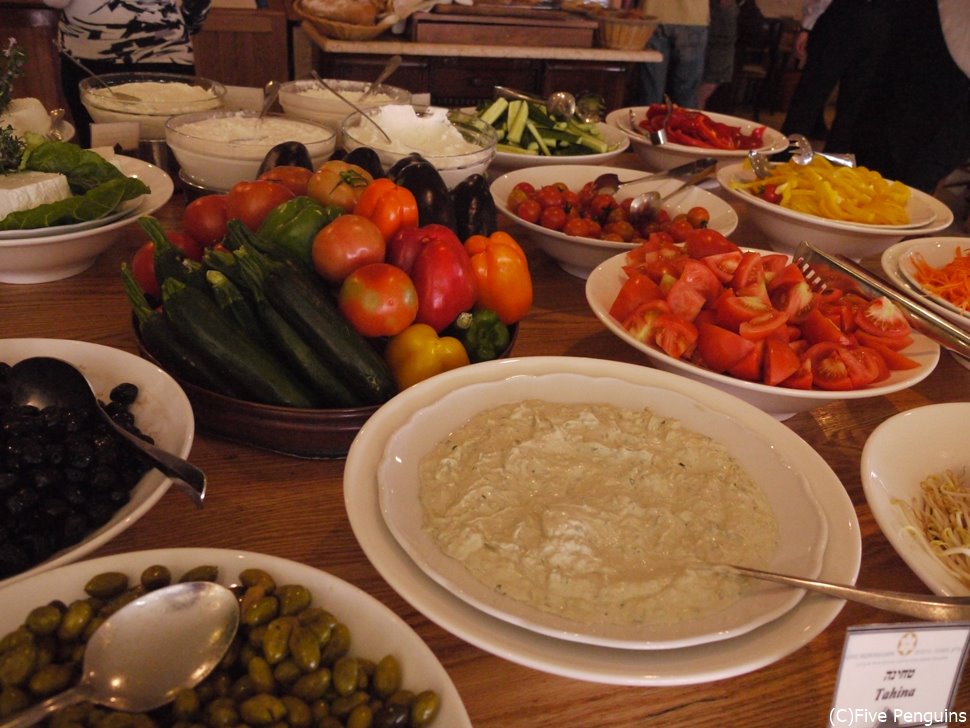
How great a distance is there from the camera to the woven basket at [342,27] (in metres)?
4.18

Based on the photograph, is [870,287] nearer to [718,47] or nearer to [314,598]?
[314,598]

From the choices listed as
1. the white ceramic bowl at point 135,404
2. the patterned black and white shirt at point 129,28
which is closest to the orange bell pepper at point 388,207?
the white ceramic bowl at point 135,404

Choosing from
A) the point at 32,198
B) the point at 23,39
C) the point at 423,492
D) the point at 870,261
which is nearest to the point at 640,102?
the point at 870,261

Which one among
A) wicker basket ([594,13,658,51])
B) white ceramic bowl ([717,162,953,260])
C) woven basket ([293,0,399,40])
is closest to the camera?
white ceramic bowl ([717,162,953,260])

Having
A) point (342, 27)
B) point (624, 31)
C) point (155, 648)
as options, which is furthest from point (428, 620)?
point (624, 31)

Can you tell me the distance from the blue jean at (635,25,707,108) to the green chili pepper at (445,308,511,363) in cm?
494

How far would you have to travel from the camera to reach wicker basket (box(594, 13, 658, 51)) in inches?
189

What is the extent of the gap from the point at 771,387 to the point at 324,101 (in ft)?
5.44

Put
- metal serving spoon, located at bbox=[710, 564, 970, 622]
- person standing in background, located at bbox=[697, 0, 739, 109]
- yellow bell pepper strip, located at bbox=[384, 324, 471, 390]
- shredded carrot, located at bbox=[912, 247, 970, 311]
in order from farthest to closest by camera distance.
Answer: person standing in background, located at bbox=[697, 0, 739, 109]
shredded carrot, located at bbox=[912, 247, 970, 311]
yellow bell pepper strip, located at bbox=[384, 324, 471, 390]
metal serving spoon, located at bbox=[710, 564, 970, 622]

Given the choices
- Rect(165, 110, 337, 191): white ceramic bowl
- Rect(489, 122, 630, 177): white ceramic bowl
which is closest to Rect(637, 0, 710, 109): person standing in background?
Rect(489, 122, 630, 177): white ceramic bowl

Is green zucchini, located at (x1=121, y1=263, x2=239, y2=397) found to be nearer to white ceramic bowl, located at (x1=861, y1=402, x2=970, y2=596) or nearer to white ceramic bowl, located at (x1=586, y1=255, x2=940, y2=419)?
white ceramic bowl, located at (x1=586, y1=255, x2=940, y2=419)

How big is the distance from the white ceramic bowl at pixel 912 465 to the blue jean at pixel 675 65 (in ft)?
16.3

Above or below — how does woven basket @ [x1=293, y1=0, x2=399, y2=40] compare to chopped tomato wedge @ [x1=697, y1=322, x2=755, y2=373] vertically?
above

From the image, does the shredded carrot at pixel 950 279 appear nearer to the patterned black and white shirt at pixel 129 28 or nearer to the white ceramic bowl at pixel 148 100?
the white ceramic bowl at pixel 148 100
